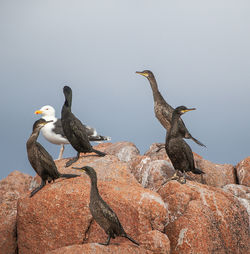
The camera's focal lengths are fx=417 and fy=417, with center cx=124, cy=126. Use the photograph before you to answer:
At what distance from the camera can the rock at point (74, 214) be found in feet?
27.0

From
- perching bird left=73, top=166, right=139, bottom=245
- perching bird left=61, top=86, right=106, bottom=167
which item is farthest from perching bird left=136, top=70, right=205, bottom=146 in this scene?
perching bird left=73, top=166, right=139, bottom=245

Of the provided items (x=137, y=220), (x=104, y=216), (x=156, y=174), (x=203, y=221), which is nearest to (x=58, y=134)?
(x=156, y=174)

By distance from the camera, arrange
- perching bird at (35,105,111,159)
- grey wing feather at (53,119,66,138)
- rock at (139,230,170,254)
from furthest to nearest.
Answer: grey wing feather at (53,119,66,138) → perching bird at (35,105,111,159) → rock at (139,230,170,254)

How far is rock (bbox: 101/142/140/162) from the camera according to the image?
15543 mm

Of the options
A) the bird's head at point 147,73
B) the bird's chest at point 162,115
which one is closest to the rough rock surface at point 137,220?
the bird's chest at point 162,115

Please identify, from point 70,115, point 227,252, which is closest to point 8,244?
point 70,115

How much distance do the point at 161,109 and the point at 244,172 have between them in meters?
4.43

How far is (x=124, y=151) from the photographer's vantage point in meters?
15.8

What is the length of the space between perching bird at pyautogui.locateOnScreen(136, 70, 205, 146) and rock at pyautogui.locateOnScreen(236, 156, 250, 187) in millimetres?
3667

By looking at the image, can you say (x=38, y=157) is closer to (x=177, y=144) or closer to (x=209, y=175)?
(x=177, y=144)

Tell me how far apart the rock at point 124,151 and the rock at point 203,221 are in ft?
20.5

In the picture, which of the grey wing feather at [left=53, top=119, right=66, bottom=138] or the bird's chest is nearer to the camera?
the bird's chest

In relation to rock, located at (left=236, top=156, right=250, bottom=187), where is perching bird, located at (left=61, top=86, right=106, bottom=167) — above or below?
above

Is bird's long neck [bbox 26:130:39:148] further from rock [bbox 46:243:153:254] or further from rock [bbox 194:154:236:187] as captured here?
rock [bbox 194:154:236:187]
